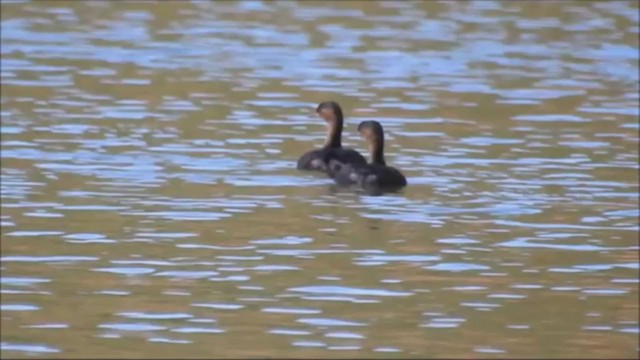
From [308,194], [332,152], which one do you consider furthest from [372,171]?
[332,152]

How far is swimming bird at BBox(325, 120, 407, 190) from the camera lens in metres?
16.3

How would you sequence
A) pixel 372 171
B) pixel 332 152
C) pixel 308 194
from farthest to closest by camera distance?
pixel 332 152 < pixel 372 171 < pixel 308 194

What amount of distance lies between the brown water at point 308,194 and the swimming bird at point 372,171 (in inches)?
5.6

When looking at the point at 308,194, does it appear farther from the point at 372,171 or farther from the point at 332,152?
the point at 332,152

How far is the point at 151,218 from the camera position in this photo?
47.8 feet

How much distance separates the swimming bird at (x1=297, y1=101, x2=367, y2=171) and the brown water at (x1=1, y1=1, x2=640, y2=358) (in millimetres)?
195

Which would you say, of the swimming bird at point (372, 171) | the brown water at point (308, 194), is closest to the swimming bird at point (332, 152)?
the swimming bird at point (372, 171)

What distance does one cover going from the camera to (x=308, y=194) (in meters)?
16.2

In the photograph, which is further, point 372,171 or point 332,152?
point 332,152

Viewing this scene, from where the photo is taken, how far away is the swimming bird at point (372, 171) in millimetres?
16312

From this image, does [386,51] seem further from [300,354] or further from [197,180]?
[300,354]

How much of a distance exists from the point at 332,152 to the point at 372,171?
0.99 meters

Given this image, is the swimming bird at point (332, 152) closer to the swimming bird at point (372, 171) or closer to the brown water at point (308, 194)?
the swimming bird at point (372, 171)

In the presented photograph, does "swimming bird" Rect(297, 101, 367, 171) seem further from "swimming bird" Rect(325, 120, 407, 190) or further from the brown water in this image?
the brown water
